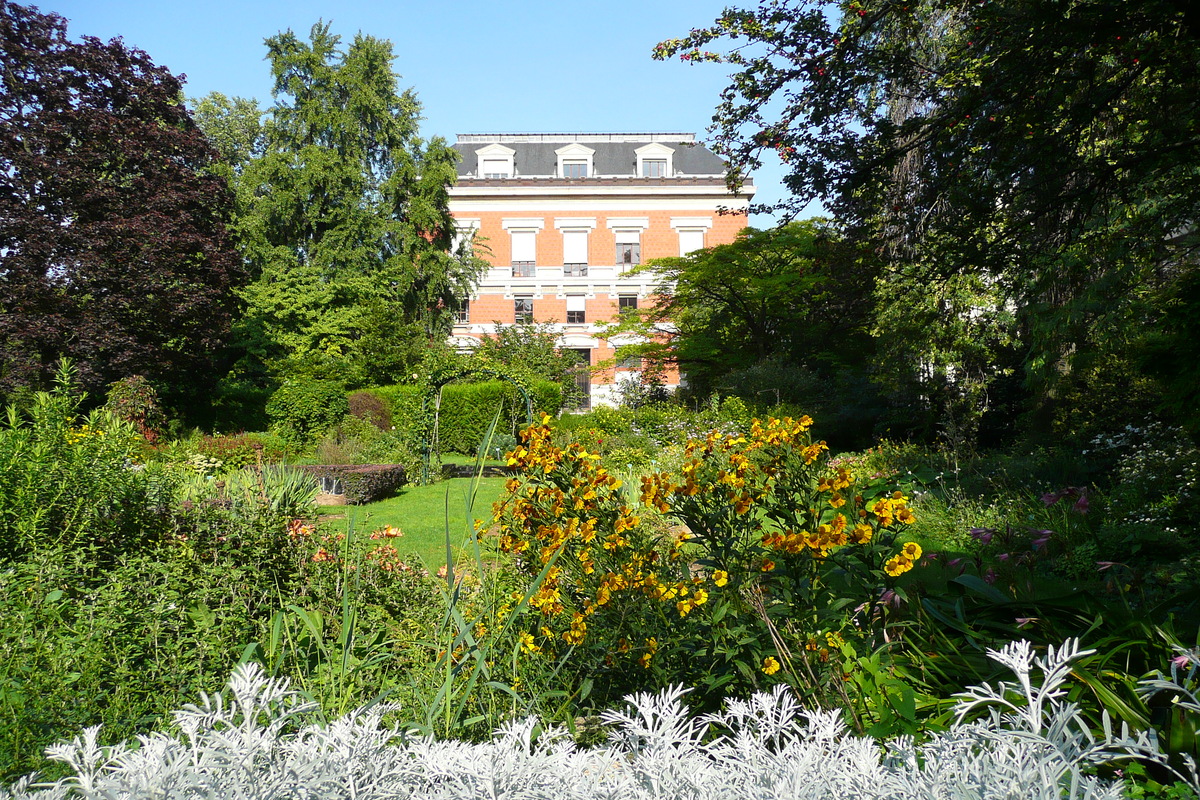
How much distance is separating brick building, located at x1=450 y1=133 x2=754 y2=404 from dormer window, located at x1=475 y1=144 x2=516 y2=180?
0.13 feet

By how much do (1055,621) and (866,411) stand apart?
11.0 m

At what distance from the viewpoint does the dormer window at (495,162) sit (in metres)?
29.5

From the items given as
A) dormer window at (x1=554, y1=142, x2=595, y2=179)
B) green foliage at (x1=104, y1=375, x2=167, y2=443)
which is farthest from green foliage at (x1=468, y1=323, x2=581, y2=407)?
green foliage at (x1=104, y1=375, x2=167, y2=443)

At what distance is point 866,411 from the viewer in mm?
12898

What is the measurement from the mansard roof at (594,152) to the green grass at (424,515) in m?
21.4

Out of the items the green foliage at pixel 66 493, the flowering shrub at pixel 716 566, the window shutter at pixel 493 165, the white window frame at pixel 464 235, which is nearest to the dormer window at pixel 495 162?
the window shutter at pixel 493 165

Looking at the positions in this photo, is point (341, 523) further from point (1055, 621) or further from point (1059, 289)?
point (1059, 289)

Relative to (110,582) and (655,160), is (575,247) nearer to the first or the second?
(655,160)

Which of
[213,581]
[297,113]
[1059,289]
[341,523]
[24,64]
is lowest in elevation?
[341,523]

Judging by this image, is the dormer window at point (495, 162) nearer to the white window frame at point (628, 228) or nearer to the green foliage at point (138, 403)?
the white window frame at point (628, 228)

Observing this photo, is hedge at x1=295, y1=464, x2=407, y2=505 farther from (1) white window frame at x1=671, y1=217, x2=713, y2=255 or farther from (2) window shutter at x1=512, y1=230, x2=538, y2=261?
(1) white window frame at x1=671, y1=217, x2=713, y2=255

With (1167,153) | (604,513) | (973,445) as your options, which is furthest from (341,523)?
(973,445)

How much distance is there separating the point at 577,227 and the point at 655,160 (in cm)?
435

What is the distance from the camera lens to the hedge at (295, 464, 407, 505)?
9109 mm
